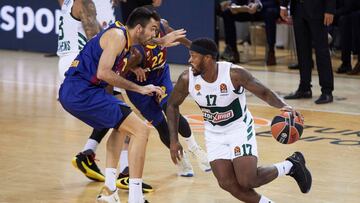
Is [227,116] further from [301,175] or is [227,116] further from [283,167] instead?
[301,175]

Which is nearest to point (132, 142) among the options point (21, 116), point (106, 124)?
point (106, 124)

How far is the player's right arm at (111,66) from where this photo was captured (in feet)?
23.3

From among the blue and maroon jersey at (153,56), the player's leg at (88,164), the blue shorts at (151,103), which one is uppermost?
the blue and maroon jersey at (153,56)

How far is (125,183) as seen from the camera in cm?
800

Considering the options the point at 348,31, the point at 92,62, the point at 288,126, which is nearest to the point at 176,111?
the point at 92,62

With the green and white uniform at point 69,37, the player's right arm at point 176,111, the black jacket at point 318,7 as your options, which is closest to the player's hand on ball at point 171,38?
the player's right arm at point 176,111

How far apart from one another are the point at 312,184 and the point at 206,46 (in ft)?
6.26

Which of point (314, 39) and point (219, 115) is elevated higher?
point (219, 115)

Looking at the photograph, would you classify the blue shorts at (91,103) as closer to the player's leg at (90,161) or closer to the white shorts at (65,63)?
the player's leg at (90,161)

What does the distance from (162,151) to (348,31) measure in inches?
252

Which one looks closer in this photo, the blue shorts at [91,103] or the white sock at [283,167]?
the white sock at [283,167]

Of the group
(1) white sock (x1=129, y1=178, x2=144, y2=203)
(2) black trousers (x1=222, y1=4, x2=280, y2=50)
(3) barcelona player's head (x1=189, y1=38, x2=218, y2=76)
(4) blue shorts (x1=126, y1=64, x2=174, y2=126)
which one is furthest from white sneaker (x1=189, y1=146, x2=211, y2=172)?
(2) black trousers (x1=222, y1=4, x2=280, y2=50)

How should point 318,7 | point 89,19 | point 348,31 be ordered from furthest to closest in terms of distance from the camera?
point 348,31 → point 318,7 → point 89,19

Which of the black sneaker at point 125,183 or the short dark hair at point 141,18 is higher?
the short dark hair at point 141,18
